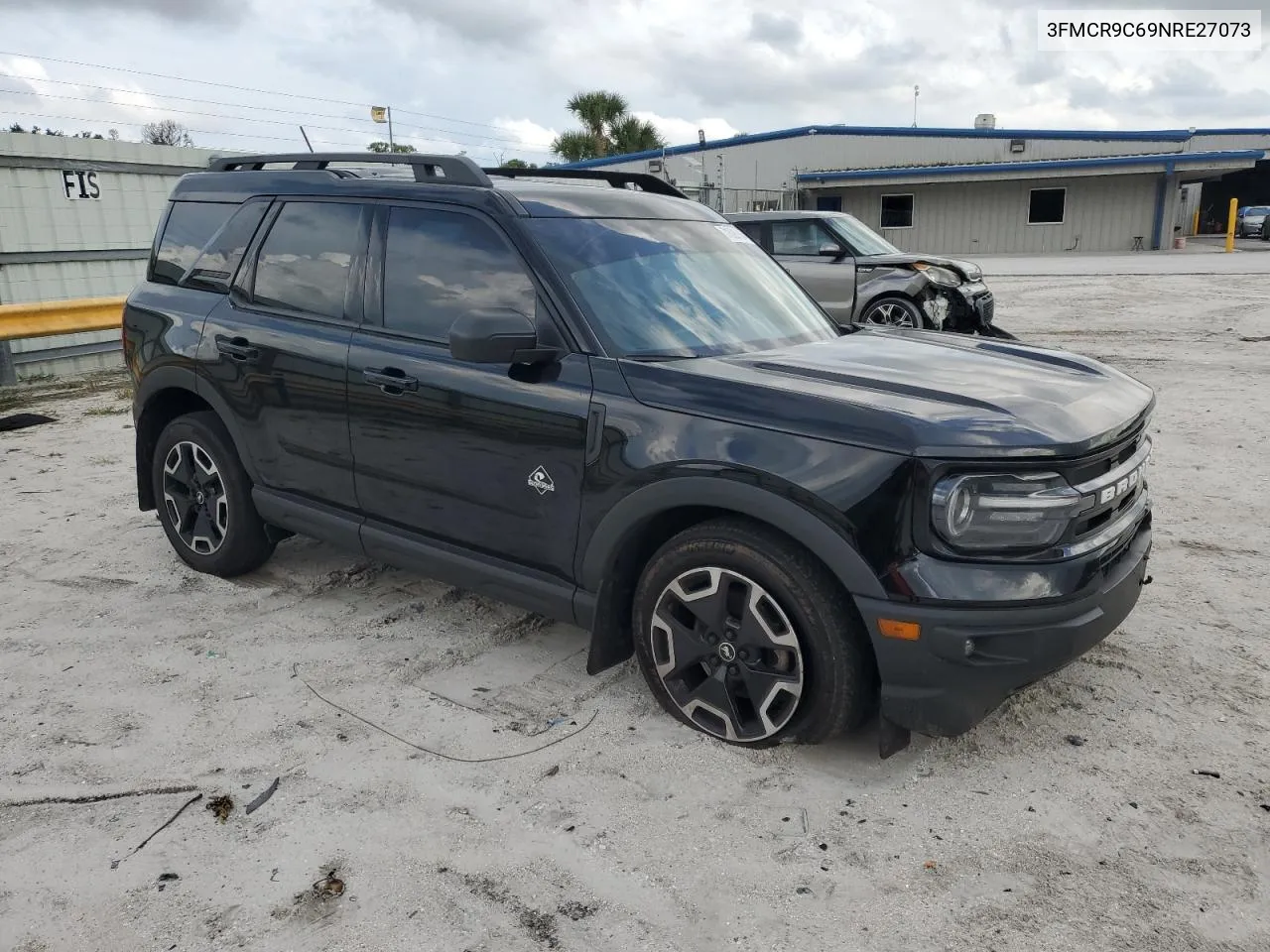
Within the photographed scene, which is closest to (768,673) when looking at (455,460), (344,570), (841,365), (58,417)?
(841,365)

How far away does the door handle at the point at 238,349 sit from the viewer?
4.39 m

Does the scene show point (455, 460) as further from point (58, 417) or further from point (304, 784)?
point (58, 417)

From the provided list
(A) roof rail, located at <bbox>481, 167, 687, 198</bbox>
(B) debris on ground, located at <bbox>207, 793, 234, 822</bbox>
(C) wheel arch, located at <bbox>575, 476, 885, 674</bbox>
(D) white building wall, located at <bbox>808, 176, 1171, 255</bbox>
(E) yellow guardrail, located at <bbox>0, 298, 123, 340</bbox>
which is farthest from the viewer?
(D) white building wall, located at <bbox>808, 176, 1171, 255</bbox>

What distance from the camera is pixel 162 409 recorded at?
5.03m

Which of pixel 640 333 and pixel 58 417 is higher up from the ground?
pixel 640 333

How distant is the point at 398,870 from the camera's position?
2.73 metres

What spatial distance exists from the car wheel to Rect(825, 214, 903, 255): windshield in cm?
62

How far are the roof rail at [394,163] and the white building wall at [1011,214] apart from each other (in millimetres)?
32090

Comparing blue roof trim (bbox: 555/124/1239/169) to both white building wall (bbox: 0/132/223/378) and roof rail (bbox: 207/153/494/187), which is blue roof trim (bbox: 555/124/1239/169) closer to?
white building wall (bbox: 0/132/223/378)

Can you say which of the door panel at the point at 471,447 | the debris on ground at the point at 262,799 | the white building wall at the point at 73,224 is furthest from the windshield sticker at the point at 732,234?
the white building wall at the point at 73,224

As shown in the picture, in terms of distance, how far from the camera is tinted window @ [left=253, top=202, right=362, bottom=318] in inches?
163

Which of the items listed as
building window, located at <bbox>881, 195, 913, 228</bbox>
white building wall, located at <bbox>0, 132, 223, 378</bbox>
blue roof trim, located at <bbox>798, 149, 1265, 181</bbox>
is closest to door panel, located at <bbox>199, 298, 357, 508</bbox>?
white building wall, located at <bbox>0, 132, 223, 378</bbox>

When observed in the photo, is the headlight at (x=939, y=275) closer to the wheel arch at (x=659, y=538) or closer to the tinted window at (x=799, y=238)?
the tinted window at (x=799, y=238)

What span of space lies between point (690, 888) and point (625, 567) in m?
1.13
